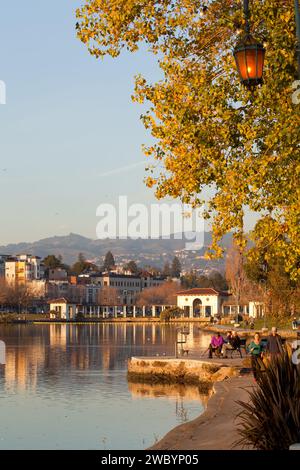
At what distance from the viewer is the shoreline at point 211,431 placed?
14.6 metres

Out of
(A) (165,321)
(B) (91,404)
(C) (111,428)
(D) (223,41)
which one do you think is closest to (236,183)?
(D) (223,41)

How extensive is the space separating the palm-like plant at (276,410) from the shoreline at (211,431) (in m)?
0.51

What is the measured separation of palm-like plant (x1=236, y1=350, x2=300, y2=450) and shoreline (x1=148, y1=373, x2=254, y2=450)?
511 mm

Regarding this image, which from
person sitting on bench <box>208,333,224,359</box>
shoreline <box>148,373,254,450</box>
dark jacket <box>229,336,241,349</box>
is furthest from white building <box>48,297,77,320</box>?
shoreline <box>148,373,254,450</box>

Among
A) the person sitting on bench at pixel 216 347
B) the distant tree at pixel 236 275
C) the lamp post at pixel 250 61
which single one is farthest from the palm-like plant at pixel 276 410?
the distant tree at pixel 236 275

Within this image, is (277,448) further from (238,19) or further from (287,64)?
(238,19)

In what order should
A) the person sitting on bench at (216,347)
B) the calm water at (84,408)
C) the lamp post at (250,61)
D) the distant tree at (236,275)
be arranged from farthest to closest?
the distant tree at (236,275), the person sitting on bench at (216,347), the calm water at (84,408), the lamp post at (250,61)

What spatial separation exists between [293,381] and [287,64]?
6927mm

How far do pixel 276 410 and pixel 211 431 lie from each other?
12.3ft

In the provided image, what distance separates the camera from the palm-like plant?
41.9ft

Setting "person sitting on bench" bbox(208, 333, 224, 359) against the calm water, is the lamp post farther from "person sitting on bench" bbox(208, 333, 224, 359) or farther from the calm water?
"person sitting on bench" bbox(208, 333, 224, 359)

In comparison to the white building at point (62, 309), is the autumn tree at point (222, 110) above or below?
above

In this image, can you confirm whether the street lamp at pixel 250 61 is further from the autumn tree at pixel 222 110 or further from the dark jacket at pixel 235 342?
the dark jacket at pixel 235 342

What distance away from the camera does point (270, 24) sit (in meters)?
16.9
